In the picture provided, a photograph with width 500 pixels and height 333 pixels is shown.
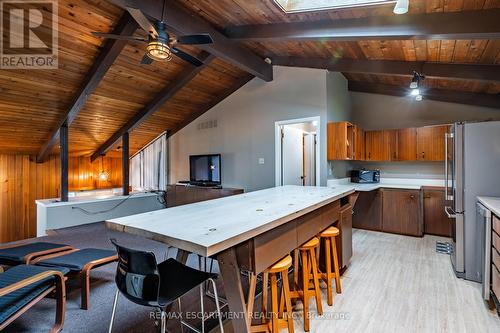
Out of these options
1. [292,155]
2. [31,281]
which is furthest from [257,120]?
[31,281]

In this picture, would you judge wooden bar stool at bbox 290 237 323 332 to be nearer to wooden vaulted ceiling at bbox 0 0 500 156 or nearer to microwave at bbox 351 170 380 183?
wooden vaulted ceiling at bbox 0 0 500 156

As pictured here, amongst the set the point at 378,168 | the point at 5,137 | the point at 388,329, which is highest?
the point at 5,137

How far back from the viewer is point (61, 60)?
3580mm

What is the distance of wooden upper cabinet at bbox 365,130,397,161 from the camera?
4930 mm

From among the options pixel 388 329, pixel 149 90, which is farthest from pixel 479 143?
pixel 149 90

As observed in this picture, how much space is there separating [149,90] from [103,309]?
4.02 meters

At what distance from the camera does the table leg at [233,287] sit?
4.58 ft

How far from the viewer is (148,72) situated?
4477mm

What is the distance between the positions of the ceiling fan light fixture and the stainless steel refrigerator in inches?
132

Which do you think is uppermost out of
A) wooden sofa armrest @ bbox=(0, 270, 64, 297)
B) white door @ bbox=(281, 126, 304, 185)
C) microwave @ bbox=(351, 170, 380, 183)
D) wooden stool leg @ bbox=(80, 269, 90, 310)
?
white door @ bbox=(281, 126, 304, 185)

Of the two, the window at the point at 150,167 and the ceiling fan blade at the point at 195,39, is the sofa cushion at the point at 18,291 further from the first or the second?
the window at the point at 150,167

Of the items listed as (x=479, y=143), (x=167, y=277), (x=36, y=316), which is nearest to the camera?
(x=167, y=277)

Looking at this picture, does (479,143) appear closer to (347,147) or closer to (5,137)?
(347,147)

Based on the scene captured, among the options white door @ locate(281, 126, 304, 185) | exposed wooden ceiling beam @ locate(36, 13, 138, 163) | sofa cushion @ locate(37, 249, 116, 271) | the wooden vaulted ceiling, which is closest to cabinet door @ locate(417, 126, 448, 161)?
the wooden vaulted ceiling
